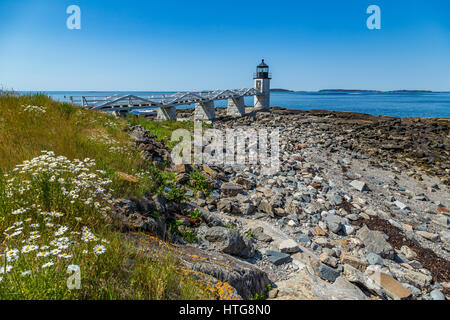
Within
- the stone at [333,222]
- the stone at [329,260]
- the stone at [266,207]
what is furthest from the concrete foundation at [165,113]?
the stone at [329,260]

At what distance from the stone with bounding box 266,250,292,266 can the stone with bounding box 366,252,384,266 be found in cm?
192

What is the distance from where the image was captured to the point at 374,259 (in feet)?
16.5

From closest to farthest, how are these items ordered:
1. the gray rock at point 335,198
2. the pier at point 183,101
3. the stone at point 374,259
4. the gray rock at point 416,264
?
the stone at point 374,259 < the gray rock at point 416,264 < the gray rock at point 335,198 < the pier at point 183,101

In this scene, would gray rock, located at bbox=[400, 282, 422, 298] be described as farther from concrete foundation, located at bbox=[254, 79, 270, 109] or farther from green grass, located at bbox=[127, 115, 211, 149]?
concrete foundation, located at bbox=[254, 79, 270, 109]

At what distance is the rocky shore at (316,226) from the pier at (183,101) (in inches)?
317

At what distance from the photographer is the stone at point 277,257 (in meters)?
4.32

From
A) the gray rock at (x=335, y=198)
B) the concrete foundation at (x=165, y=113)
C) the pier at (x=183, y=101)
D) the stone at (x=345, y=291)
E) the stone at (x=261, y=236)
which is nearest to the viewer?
the stone at (x=345, y=291)

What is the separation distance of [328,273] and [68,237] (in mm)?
3978

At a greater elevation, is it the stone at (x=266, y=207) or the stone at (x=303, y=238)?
the stone at (x=266, y=207)

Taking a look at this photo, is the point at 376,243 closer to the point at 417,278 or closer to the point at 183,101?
the point at 417,278

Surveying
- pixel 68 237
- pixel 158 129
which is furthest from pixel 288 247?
pixel 158 129

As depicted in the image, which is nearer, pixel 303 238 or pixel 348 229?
pixel 303 238

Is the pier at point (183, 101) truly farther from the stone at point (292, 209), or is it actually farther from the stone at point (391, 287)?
the stone at point (391, 287)
